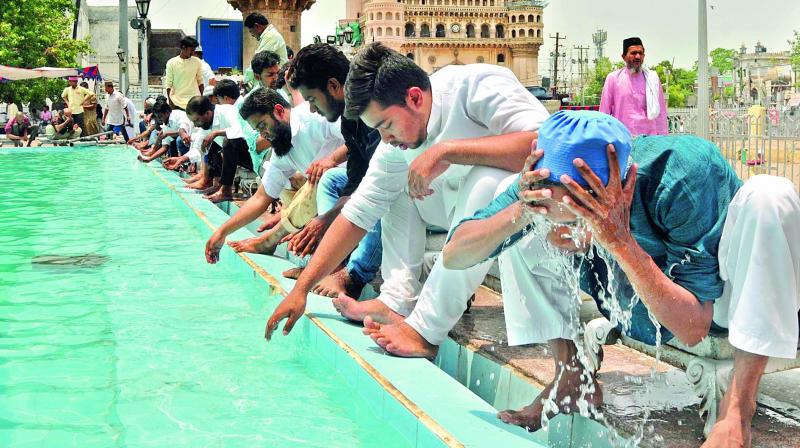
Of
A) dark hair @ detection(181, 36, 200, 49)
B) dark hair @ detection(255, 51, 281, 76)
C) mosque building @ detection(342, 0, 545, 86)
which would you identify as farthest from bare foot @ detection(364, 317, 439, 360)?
mosque building @ detection(342, 0, 545, 86)

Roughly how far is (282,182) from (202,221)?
1991 mm

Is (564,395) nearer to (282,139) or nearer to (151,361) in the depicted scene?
(151,361)

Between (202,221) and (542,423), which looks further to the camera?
(202,221)

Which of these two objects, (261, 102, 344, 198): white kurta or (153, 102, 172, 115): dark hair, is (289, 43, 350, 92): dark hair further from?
(153, 102, 172, 115): dark hair

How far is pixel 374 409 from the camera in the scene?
9.32 feet

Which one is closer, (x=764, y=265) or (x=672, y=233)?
(x=764, y=265)

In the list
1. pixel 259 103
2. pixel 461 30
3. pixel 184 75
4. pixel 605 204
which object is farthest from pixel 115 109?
pixel 461 30

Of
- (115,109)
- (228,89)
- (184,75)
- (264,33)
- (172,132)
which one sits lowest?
(172,132)

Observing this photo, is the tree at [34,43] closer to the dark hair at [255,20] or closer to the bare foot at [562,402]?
the dark hair at [255,20]

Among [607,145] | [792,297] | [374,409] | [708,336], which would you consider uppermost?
[607,145]

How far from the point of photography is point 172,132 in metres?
13.3

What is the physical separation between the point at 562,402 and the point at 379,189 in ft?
4.22

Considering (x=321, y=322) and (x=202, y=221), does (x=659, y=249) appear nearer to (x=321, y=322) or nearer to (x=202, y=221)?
(x=321, y=322)

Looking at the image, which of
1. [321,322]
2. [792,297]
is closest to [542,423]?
[792,297]
